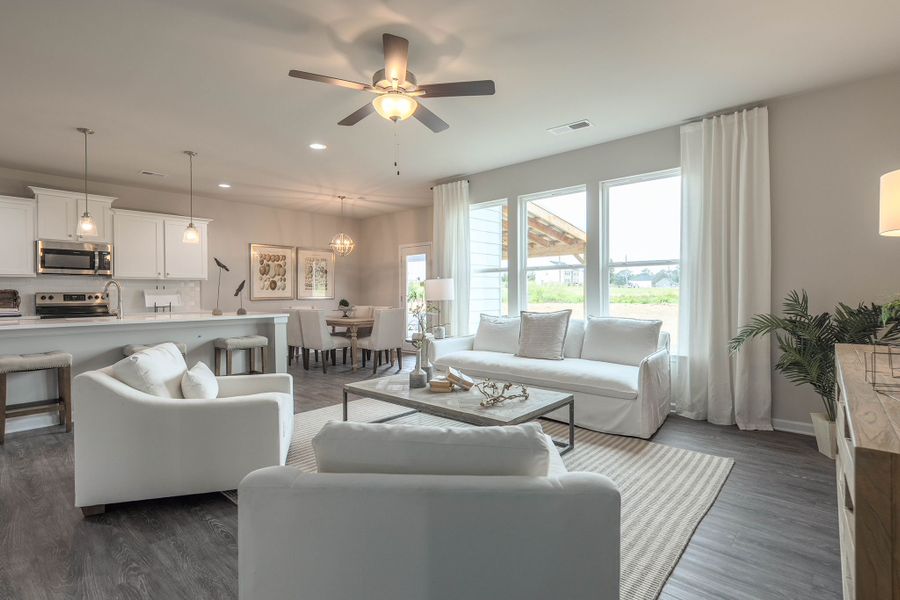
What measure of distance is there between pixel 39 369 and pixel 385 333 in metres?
3.57

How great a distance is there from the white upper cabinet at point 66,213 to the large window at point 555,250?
5.46 metres

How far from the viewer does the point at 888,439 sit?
1013 millimetres

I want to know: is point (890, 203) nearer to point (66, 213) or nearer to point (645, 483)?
point (645, 483)

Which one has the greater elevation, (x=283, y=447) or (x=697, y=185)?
(x=697, y=185)

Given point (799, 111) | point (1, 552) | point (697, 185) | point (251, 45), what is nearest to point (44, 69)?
point (251, 45)

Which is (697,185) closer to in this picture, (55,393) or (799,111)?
(799,111)

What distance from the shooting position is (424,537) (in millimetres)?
1170

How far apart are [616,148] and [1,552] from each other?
209 inches

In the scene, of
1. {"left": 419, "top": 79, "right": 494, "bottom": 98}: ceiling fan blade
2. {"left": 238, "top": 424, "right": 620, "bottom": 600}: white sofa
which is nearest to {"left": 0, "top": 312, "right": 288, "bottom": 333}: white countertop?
{"left": 419, "top": 79, "right": 494, "bottom": 98}: ceiling fan blade

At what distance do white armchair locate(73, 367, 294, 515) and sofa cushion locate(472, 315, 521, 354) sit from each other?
9.50ft

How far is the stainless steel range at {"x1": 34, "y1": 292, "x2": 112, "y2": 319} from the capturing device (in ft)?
18.4

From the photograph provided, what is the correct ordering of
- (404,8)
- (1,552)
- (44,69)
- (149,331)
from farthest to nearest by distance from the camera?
(149,331) < (44,69) < (404,8) < (1,552)

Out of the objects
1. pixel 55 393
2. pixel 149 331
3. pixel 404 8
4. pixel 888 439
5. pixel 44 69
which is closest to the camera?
pixel 888 439

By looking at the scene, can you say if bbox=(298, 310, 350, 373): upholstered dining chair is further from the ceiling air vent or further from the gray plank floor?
the ceiling air vent
